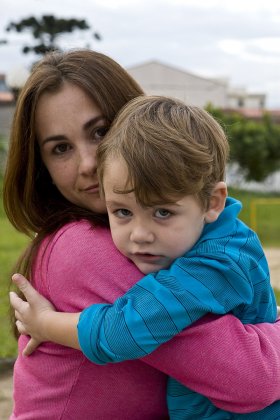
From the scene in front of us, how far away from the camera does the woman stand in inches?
61.1

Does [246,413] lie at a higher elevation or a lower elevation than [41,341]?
lower

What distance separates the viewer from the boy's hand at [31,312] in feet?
5.62

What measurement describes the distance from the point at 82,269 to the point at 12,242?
10.4 meters

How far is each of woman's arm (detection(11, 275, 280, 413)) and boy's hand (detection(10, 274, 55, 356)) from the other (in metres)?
0.12

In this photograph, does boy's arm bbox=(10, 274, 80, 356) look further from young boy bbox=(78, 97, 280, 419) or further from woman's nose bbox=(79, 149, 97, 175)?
woman's nose bbox=(79, 149, 97, 175)

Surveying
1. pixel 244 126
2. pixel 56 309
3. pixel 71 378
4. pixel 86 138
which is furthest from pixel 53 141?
pixel 244 126

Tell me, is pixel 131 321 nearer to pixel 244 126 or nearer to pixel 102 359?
pixel 102 359

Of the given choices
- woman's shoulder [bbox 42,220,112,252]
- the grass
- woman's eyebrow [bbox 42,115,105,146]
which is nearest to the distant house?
the grass

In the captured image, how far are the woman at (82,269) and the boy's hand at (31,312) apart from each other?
0.02 m

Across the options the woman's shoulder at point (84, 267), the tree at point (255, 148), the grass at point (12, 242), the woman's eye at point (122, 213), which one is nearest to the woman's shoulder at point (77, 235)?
the woman's shoulder at point (84, 267)

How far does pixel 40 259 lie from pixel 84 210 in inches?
8.3

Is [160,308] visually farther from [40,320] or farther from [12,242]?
[12,242]

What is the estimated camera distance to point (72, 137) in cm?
189

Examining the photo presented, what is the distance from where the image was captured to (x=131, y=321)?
58.9 inches
